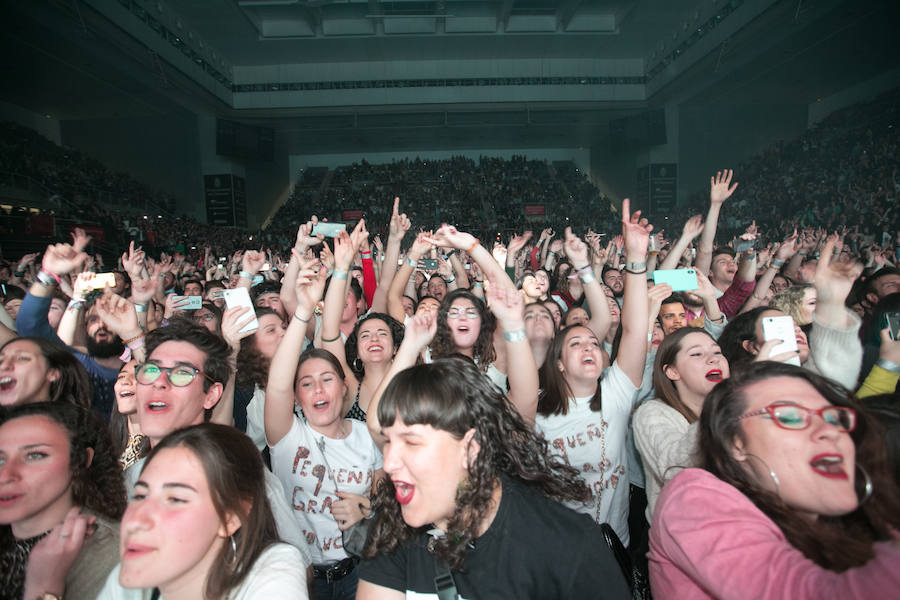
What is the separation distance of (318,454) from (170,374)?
713mm

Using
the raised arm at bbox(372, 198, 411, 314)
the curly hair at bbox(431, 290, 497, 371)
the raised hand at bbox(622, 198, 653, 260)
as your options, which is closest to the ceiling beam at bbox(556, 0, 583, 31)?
the raised arm at bbox(372, 198, 411, 314)

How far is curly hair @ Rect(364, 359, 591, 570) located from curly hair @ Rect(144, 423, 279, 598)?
34 cm

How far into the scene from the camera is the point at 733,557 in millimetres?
970

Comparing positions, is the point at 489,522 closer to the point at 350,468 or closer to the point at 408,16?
the point at 350,468

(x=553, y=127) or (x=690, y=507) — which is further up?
(x=553, y=127)

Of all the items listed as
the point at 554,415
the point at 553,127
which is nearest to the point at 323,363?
the point at 554,415

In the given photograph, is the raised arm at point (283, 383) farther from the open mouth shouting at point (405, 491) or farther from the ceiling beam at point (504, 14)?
the ceiling beam at point (504, 14)

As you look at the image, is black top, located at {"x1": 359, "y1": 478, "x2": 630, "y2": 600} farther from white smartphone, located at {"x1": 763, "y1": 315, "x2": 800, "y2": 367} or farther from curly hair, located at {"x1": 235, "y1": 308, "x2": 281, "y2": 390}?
curly hair, located at {"x1": 235, "y1": 308, "x2": 281, "y2": 390}

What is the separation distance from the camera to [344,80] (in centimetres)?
1964

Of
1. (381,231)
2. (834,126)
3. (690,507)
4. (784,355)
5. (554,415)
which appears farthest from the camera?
(381,231)

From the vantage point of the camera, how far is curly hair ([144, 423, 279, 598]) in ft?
4.35

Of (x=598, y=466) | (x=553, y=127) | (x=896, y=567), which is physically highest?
(x=553, y=127)

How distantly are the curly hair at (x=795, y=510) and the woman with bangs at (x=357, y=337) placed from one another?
5.76 feet

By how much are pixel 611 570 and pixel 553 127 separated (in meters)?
23.3
